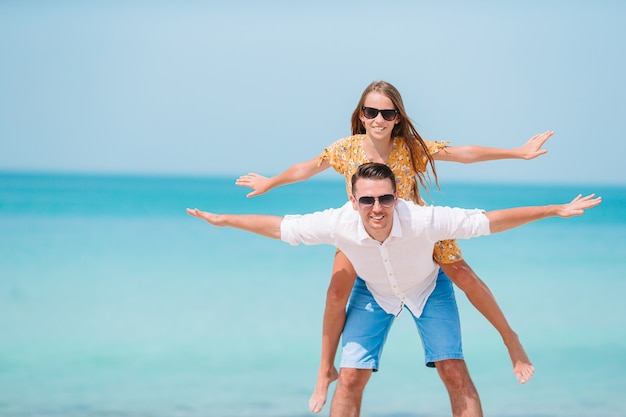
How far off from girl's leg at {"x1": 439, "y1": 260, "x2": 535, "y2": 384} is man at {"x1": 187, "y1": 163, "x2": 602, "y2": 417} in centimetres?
12

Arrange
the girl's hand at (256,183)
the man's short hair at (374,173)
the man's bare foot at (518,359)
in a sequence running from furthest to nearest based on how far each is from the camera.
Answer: the girl's hand at (256,183)
the man's bare foot at (518,359)
the man's short hair at (374,173)

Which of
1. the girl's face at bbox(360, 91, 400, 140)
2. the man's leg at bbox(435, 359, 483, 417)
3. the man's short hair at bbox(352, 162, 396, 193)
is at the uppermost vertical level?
the girl's face at bbox(360, 91, 400, 140)

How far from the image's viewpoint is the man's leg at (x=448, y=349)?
5.64 m

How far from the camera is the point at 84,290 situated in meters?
17.9

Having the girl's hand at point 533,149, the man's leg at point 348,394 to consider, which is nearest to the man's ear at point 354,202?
the man's leg at point 348,394

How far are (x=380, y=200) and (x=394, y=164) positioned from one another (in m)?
0.67

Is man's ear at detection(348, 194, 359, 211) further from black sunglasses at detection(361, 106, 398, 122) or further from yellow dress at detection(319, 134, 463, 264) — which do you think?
black sunglasses at detection(361, 106, 398, 122)

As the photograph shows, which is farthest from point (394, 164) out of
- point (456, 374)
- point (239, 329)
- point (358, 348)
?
point (239, 329)

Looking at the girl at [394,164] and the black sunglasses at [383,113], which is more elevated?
the black sunglasses at [383,113]

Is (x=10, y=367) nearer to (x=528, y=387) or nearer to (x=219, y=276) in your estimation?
(x=528, y=387)

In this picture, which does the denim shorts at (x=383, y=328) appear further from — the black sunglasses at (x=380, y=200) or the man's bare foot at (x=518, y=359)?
the black sunglasses at (x=380, y=200)

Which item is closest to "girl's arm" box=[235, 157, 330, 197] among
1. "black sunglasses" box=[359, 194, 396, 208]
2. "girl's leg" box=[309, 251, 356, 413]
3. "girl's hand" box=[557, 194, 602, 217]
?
→ "girl's leg" box=[309, 251, 356, 413]

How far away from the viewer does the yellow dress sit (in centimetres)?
580

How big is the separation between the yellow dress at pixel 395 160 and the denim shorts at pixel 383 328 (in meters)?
0.27
